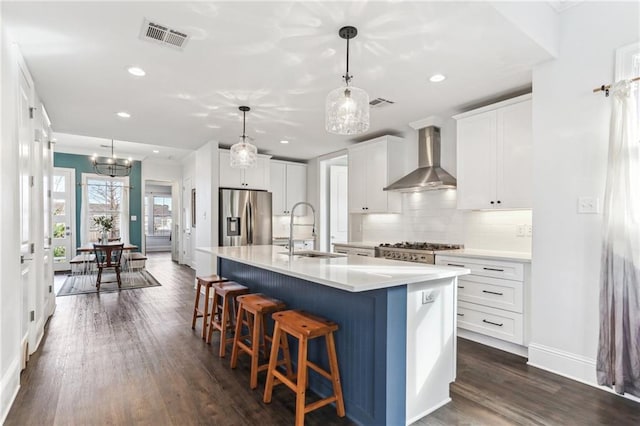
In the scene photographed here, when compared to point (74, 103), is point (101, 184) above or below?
below

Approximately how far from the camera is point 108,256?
607 centimetres

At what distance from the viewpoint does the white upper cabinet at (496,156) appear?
10.6 feet

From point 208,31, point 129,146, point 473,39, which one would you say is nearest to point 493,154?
point 473,39

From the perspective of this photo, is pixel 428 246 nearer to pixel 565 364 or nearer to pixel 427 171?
pixel 427 171

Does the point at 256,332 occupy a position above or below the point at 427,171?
below

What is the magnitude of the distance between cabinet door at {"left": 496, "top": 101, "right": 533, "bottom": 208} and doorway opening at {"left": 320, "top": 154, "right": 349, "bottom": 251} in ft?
11.8

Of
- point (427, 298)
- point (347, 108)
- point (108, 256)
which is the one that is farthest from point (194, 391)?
point (108, 256)

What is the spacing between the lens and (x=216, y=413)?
212cm

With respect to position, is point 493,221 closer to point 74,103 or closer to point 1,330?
point 1,330

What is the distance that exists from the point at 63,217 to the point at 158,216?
6.17 m

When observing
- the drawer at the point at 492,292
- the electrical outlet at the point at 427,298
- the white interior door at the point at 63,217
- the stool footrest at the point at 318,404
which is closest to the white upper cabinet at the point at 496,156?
the drawer at the point at 492,292

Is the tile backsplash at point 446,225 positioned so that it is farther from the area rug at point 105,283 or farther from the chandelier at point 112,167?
the chandelier at point 112,167

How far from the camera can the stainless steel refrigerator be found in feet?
18.1

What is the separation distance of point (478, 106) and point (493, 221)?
4.30 feet
